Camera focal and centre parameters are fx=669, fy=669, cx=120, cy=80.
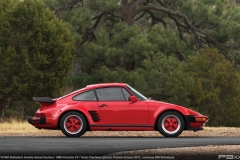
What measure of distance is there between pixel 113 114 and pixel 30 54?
20143mm

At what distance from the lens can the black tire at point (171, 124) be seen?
56.2ft

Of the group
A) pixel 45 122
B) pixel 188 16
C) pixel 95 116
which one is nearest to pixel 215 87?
pixel 188 16

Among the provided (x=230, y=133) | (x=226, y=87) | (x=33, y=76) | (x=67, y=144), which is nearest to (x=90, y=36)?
(x=226, y=87)

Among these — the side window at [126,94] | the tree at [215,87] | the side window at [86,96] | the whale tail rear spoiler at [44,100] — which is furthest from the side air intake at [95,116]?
the tree at [215,87]

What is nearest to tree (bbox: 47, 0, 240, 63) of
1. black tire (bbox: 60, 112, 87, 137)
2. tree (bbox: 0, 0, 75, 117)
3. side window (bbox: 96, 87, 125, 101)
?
tree (bbox: 0, 0, 75, 117)

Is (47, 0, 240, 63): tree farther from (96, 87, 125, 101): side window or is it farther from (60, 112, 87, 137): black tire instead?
(60, 112, 87, 137): black tire

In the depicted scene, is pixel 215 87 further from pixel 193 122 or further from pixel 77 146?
pixel 77 146

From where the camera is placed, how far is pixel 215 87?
154 ft

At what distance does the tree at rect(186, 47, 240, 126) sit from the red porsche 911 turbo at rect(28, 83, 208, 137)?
1042 inches

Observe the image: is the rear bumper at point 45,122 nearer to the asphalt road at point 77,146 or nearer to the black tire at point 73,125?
the black tire at point 73,125

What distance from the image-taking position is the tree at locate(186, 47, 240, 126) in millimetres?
44406

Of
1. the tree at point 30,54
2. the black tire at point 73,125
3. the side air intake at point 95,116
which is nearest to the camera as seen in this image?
the black tire at point 73,125

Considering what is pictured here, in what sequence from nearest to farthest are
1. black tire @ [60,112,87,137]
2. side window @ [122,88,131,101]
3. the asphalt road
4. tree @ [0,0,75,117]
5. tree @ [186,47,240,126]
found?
the asphalt road
black tire @ [60,112,87,137]
side window @ [122,88,131,101]
tree @ [0,0,75,117]
tree @ [186,47,240,126]

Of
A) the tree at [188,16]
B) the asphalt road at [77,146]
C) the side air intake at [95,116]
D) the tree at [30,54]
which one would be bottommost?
the asphalt road at [77,146]
